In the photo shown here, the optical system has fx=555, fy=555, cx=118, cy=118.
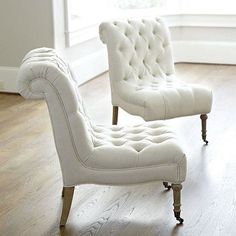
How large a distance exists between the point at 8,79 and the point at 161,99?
2.36m

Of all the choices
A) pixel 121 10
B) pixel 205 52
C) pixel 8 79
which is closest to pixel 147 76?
pixel 8 79

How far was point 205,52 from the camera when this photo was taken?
7.32m

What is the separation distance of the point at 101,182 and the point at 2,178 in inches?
38.0

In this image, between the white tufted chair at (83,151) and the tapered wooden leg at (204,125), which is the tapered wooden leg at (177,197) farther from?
the tapered wooden leg at (204,125)

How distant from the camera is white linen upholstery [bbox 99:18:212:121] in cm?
386

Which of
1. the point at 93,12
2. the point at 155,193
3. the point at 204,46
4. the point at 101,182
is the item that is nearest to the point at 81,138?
the point at 101,182

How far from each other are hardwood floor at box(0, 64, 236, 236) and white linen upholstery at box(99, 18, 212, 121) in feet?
1.34

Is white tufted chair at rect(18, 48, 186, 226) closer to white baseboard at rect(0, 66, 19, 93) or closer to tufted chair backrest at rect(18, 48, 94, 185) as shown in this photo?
tufted chair backrest at rect(18, 48, 94, 185)

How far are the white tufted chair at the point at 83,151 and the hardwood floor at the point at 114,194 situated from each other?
0.48 ft

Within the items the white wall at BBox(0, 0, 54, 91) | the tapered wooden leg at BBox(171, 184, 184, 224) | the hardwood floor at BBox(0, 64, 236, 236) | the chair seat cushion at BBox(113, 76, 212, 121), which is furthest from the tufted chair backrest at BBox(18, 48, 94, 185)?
the white wall at BBox(0, 0, 54, 91)

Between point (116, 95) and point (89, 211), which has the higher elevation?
point (116, 95)

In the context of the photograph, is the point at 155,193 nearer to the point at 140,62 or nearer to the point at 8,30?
the point at 140,62

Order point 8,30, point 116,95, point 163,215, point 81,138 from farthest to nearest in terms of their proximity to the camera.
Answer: point 8,30 → point 116,95 → point 163,215 → point 81,138

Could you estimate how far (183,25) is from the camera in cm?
736
